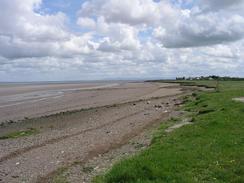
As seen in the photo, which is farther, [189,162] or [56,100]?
[56,100]

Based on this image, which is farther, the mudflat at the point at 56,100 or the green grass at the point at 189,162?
the mudflat at the point at 56,100

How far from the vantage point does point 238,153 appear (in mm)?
11883

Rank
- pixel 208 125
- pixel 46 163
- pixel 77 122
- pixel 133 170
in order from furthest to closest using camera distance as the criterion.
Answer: pixel 77 122
pixel 208 125
pixel 46 163
pixel 133 170

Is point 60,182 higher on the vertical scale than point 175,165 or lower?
lower

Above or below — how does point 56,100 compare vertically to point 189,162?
below

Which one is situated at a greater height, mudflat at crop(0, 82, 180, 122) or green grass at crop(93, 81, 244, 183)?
green grass at crop(93, 81, 244, 183)

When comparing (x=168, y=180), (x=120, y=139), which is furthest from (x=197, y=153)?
(x=120, y=139)

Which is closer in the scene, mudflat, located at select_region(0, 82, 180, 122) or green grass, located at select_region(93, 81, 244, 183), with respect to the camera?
green grass, located at select_region(93, 81, 244, 183)

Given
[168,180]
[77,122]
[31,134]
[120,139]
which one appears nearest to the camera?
[168,180]

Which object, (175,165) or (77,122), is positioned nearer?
(175,165)

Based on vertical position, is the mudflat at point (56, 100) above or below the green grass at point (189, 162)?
below

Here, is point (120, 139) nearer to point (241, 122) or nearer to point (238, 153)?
point (241, 122)

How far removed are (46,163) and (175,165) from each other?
600 cm

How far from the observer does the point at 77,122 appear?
2934 centimetres
